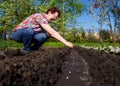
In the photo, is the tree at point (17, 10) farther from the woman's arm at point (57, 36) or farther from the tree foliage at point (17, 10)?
the woman's arm at point (57, 36)

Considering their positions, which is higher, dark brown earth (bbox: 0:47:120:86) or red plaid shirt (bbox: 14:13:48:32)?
red plaid shirt (bbox: 14:13:48:32)

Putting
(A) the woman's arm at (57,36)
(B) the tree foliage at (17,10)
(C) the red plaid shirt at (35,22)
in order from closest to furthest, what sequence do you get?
(A) the woman's arm at (57,36) → (C) the red plaid shirt at (35,22) → (B) the tree foliage at (17,10)

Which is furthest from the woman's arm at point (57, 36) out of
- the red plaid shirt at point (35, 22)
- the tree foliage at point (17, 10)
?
the tree foliage at point (17, 10)

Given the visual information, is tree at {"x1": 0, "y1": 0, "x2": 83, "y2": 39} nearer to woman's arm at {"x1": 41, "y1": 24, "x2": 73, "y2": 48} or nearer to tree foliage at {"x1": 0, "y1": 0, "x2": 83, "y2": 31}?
tree foliage at {"x1": 0, "y1": 0, "x2": 83, "y2": 31}

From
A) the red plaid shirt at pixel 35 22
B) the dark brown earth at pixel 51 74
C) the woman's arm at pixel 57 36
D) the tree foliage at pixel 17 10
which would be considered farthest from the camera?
the tree foliage at pixel 17 10

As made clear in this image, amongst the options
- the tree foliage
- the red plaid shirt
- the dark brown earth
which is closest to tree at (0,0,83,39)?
the tree foliage

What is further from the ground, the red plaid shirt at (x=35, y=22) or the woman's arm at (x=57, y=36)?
the red plaid shirt at (x=35, y=22)

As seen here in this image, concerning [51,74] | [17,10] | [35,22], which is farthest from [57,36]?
[17,10]

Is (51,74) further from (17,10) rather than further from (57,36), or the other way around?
(17,10)

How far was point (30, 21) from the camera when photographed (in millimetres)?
9867

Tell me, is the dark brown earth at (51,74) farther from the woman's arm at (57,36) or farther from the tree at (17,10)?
the tree at (17,10)

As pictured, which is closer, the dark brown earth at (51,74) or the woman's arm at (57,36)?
the dark brown earth at (51,74)

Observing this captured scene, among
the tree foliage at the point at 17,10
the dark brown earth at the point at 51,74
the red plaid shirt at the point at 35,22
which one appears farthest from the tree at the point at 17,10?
the dark brown earth at the point at 51,74

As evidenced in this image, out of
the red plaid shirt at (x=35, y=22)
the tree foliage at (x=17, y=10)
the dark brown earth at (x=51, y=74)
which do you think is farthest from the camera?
the tree foliage at (x=17, y=10)
